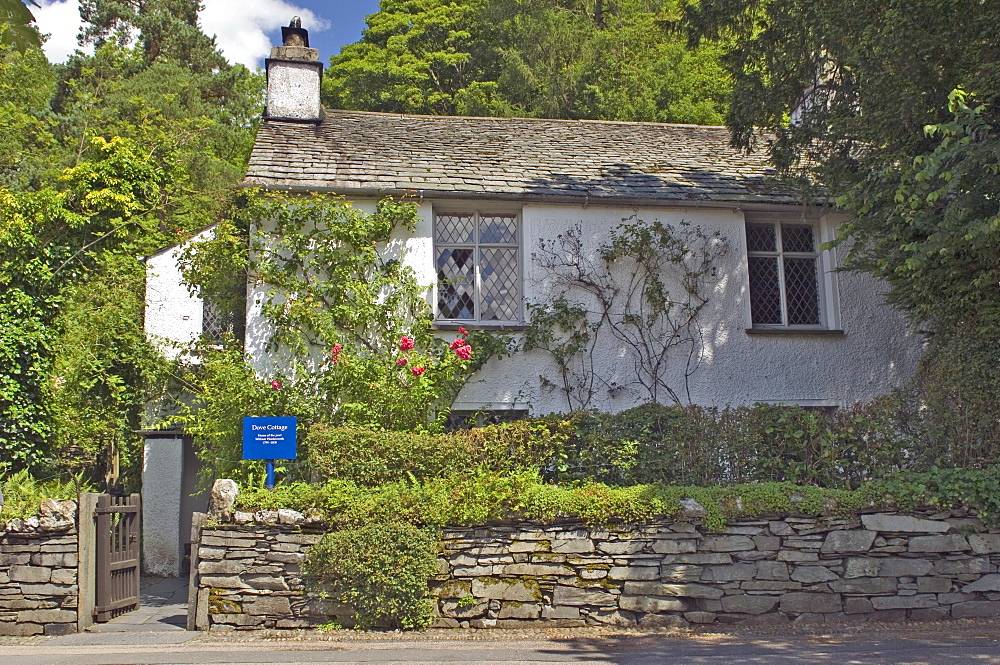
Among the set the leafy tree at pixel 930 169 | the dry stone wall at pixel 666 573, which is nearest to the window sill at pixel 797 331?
the leafy tree at pixel 930 169

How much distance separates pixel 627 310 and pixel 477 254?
240 cm

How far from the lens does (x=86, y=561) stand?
8711 millimetres

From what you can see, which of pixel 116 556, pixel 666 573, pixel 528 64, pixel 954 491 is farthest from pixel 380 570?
pixel 528 64

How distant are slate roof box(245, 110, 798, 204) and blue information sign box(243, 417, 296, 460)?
4082mm

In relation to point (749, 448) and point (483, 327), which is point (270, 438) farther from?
point (749, 448)

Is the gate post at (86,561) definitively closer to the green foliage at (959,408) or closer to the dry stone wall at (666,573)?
the dry stone wall at (666,573)

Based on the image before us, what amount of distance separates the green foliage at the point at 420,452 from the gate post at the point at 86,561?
2.34m

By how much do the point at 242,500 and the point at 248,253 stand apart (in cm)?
450

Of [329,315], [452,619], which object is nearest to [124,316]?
[329,315]

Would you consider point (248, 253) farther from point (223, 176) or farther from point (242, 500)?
point (223, 176)

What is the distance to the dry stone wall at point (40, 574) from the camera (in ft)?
27.9

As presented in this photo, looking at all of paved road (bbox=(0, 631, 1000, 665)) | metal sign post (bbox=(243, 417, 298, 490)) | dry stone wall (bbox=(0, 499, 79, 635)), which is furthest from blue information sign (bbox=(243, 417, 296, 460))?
paved road (bbox=(0, 631, 1000, 665))

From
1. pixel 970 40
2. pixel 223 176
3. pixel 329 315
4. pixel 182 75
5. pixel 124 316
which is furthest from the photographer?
pixel 182 75

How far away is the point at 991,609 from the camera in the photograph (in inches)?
334
